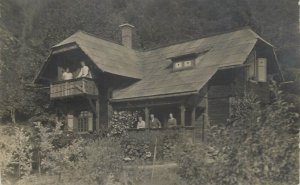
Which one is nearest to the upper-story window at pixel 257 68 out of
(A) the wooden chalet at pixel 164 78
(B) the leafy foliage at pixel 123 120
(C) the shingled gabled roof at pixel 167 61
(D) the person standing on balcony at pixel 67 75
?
(A) the wooden chalet at pixel 164 78

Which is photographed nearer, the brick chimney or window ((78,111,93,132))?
window ((78,111,93,132))

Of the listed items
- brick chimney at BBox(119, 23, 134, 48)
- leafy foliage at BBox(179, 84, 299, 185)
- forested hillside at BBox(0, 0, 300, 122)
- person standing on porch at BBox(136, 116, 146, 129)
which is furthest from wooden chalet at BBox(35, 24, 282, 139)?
leafy foliage at BBox(179, 84, 299, 185)

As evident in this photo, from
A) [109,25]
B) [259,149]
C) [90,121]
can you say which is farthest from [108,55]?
[259,149]

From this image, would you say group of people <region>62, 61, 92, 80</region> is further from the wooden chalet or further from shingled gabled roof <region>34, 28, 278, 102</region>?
shingled gabled roof <region>34, 28, 278, 102</region>

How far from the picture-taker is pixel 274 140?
286 inches

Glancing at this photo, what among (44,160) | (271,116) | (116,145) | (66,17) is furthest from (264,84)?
(66,17)

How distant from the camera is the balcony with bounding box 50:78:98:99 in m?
19.3

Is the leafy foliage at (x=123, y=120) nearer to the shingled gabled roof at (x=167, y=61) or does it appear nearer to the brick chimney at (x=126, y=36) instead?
the shingled gabled roof at (x=167, y=61)

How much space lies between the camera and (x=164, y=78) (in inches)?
752

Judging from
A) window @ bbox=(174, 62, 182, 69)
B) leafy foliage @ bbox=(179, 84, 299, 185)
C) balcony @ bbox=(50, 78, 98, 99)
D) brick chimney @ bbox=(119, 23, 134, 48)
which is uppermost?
brick chimney @ bbox=(119, 23, 134, 48)

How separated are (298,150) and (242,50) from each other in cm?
1072

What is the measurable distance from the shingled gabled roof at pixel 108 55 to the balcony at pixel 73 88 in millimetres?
1096

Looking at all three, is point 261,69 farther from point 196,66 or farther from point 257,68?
point 196,66

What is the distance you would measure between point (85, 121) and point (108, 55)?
11.1ft
